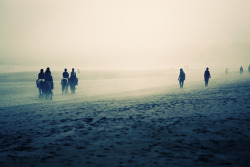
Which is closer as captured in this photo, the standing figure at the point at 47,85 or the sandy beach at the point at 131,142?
the sandy beach at the point at 131,142

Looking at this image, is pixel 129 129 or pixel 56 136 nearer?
pixel 56 136

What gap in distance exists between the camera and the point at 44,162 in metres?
3.98

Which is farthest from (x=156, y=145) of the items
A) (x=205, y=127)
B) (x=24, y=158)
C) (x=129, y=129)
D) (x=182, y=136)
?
(x=24, y=158)

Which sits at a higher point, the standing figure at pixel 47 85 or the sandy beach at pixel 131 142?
the standing figure at pixel 47 85

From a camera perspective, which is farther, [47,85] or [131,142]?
[47,85]

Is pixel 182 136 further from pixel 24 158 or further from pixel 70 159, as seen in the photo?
pixel 24 158

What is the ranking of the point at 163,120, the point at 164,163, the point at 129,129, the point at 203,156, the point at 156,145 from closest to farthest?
the point at 164,163 < the point at 203,156 < the point at 156,145 < the point at 129,129 < the point at 163,120

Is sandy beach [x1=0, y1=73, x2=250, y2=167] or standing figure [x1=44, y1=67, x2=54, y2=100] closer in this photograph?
sandy beach [x1=0, y1=73, x2=250, y2=167]

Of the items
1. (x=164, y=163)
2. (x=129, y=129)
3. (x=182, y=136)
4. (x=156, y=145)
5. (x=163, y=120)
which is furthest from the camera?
(x=163, y=120)

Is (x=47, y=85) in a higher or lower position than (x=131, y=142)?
higher

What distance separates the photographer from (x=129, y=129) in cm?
636

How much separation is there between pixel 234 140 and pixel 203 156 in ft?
4.28

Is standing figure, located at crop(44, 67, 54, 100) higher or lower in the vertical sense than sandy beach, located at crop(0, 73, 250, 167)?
higher

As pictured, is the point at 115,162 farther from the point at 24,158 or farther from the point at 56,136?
the point at 56,136
